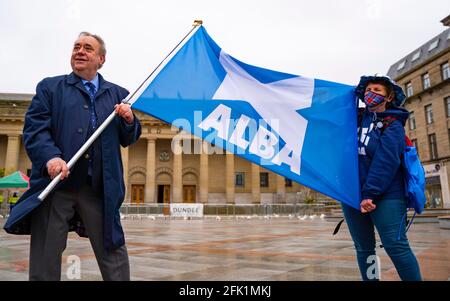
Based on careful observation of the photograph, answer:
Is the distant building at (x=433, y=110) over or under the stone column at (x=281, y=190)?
over

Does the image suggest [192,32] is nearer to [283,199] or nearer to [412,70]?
[412,70]

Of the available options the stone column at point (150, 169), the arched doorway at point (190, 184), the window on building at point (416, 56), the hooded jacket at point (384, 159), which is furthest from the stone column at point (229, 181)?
the hooded jacket at point (384, 159)

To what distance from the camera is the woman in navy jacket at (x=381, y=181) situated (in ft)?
10.3

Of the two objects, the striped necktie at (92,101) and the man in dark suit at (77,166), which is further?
the striped necktie at (92,101)

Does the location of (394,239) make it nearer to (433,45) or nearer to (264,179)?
(433,45)

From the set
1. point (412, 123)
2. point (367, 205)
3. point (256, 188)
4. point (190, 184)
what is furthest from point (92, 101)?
point (190, 184)

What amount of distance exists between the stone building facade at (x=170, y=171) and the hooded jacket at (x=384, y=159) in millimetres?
45329

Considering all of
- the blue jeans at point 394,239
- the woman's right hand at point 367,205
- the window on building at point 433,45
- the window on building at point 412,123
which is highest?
the window on building at point 433,45

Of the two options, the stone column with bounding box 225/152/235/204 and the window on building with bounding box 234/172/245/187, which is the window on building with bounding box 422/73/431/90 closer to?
the stone column with bounding box 225/152/235/204

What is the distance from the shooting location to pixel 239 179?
54656mm

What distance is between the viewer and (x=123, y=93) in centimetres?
315

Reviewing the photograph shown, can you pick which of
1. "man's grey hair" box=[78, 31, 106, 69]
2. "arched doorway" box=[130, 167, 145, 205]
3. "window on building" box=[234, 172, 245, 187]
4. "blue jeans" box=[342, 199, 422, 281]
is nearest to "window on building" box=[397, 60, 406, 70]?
"window on building" box=[234, 172, 245, 187]

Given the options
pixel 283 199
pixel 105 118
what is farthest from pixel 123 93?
pixel 283 199

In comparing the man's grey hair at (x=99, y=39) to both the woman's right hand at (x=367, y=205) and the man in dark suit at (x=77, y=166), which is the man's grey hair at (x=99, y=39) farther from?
the woman's right hand at (x=367, y=205)
